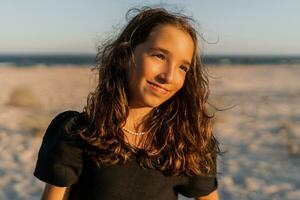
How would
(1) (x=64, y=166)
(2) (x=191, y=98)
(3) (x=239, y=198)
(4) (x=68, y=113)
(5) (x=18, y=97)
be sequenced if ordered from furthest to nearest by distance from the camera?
(5) (x=18, y=97) → (3) (x=239, y=198) → (2) (x=191, y=98) → (4) (x=68, y=113) → (1) (x=64, y=166)

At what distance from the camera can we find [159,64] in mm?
1632

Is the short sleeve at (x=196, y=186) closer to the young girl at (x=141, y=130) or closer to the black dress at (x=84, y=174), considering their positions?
the young girl at (x=141, y=130)

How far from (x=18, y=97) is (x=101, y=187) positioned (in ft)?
31.2

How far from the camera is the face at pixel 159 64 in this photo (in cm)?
163

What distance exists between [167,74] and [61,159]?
48 cm

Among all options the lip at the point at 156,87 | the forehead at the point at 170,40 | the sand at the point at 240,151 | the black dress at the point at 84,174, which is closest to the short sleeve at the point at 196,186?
the black dress at the point at 84,174

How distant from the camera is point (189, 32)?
1735 millimetres

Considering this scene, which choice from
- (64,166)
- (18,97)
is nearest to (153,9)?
(64,166)

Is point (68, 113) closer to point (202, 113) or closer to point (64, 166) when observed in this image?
point (64, 166)

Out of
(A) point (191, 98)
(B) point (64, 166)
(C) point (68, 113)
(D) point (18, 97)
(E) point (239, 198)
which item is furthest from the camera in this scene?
(D) point (18, 97)


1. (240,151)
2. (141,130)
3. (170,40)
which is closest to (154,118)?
(141,130)

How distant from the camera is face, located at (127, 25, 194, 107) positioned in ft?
5.35

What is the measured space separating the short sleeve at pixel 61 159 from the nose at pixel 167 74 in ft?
1.22

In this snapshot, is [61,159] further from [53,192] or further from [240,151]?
[240,151]
